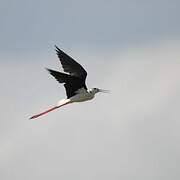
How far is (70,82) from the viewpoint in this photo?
68.6 metres

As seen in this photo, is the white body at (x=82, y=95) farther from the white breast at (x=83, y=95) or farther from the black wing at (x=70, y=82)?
the black wing at (x=70, y=82)

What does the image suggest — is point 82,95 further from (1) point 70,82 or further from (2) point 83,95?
(1) point 70,82

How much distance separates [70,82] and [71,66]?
2.69ft

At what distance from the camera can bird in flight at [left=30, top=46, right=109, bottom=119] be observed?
67938 millimetres

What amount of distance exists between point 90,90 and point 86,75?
2.92 ft

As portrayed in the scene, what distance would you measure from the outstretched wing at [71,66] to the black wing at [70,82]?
19 centimetres

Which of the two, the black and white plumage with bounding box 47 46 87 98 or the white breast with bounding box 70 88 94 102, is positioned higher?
the black and white plumage with bounding box 47 46 87 98

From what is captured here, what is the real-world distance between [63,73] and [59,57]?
681mm

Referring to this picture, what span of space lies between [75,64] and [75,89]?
1224 millimetres

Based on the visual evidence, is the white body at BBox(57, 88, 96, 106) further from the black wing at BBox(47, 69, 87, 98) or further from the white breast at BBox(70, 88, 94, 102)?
the black wing at BBox(47, 69, 87, 98)

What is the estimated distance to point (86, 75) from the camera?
224 ft

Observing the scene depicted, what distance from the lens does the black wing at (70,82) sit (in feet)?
224

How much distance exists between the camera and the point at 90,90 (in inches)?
2717

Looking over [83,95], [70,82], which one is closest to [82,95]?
[83,95]
